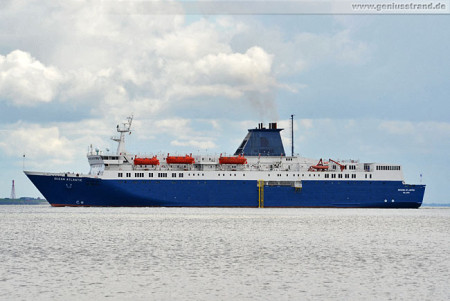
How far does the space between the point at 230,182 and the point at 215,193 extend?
2.09 metres

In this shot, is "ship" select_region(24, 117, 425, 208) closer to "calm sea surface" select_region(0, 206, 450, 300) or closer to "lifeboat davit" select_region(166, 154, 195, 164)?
"lifeboat davit" select_region(166, 154, 195, 164)

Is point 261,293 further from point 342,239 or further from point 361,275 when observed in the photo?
point 342,239

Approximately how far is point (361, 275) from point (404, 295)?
375 centimetres

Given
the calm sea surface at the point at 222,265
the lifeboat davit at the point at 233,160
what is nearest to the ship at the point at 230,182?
the lifeboat davit at the point at 233,160

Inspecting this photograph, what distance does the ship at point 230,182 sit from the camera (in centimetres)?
7400

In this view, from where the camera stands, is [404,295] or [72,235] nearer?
[404,295]

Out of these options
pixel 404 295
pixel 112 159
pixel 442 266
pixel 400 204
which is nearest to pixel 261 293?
pixel 404 295

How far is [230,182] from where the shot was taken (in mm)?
75625

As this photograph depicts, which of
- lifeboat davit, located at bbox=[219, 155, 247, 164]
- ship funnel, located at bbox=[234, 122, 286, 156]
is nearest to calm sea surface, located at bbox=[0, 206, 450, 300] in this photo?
lifeboat davit, located at bbox=[219, 155, 247, 164]

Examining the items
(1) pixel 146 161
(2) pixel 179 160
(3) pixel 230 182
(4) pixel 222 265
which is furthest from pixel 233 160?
(4) pixel 222 265

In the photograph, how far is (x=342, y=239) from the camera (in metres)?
37.8

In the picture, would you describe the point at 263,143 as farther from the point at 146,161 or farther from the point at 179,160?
the point at 146,161

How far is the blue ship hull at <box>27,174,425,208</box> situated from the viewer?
7375 cm

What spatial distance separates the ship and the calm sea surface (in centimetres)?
3136
